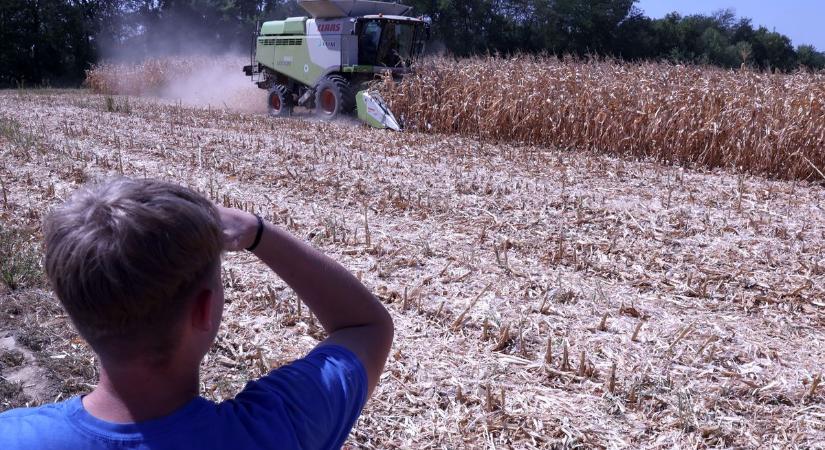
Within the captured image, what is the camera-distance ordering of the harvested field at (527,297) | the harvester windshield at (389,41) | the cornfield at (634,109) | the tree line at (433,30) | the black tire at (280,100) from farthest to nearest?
the tree line at (433,30)
the black tire at (280,100)
the harvester windshield at (389,41)
the cornfield at (634,109)
the harvested field at (527,297)

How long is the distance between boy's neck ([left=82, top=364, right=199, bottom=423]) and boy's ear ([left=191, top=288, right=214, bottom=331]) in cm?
8

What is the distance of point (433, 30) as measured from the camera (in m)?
37.9

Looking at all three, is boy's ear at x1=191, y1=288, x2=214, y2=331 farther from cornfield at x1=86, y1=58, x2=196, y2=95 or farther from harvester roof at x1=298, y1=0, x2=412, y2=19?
cornfield at x1=86, y1=58, x2=196, y2=95

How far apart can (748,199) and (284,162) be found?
4669 mm

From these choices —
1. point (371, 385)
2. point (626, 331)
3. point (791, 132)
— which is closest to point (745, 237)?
point (626, 331)

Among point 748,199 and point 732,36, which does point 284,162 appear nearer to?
point 748,199

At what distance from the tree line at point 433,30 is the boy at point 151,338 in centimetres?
3361

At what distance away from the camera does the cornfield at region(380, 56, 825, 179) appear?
891cm

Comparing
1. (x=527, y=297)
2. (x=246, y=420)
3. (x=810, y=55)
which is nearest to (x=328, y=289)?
(x=246, y=420)

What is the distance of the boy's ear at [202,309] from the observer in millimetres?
1122

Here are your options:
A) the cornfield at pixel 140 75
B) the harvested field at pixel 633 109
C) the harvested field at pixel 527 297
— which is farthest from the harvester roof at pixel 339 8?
the cornfield at pixel 140 75

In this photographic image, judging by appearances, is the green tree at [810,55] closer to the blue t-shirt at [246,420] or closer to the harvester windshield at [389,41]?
the harvester windshield at [389,41]

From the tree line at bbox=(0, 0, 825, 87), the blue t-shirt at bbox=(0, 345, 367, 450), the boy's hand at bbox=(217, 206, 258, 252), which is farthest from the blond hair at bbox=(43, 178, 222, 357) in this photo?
the tree line at bbox=(0, 0, 825, 87)

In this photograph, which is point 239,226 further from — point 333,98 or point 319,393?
point 333,98
